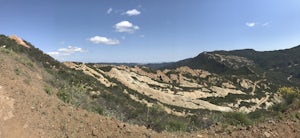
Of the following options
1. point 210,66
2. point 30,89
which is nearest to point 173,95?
point 30,89

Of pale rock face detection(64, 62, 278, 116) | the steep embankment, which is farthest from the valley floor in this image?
pale rock face detection(64, 62, 278, 116)

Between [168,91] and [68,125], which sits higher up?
[68,125]

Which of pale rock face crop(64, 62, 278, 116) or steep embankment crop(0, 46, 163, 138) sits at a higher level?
steep embankment crop(0, 46, 163, 138)

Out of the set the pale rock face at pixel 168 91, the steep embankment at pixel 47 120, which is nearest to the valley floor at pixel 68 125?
the steep embankment at pixel 47 120

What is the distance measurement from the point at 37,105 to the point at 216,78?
110 m

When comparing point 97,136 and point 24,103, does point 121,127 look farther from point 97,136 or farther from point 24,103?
point 24,103

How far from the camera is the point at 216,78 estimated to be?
388 ft

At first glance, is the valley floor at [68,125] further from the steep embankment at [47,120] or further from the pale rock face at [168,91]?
the pale rock face at [168,91]

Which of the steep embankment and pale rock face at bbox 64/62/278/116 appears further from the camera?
Answer: pale rock face at bbox 64/62/278/116

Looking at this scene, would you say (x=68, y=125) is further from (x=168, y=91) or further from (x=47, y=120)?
(x=168, y=91)

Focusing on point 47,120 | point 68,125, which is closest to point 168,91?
point 47,120

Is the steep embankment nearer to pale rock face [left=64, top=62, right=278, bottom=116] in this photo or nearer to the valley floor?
the valley floor

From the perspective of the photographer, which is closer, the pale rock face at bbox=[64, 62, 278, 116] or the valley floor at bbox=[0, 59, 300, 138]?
the valley floor at bbox=[0, 59, 300, 138]

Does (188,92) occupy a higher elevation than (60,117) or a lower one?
lower
